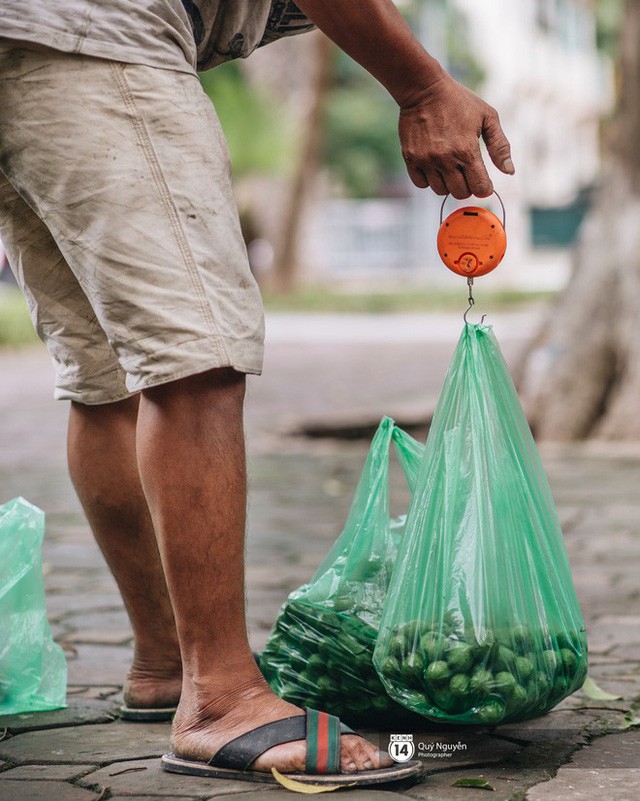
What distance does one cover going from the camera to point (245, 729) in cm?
190

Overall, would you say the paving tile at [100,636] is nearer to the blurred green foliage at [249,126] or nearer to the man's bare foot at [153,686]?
the man's bare foot at [153,686]

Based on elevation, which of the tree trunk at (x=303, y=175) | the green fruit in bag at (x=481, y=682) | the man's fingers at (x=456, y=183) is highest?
the tree trunk at (x=303, y=175)

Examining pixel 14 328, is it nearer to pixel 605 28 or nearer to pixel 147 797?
pixel 147 797

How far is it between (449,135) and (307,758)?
3.00 feet

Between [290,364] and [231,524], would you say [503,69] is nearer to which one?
[290,364]

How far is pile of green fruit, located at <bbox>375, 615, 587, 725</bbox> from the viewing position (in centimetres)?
191

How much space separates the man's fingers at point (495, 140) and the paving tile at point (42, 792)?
109 centimetres

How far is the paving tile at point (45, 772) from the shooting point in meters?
1.97

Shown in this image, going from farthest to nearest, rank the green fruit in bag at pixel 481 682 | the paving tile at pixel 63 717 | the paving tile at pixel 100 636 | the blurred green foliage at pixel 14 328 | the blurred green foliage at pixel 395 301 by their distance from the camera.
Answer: the blurred green foliage at pixel 395 301
the blurred green foliage at pixel 14 328
the paving tile at pixel 100 636
the paving tile at pixel 63 717
the green fruit in bag at pixel 481 682

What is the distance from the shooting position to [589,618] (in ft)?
10.3

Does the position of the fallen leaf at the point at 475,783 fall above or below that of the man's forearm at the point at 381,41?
below

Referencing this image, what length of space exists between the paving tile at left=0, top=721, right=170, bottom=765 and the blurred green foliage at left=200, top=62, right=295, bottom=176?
15.5 metres

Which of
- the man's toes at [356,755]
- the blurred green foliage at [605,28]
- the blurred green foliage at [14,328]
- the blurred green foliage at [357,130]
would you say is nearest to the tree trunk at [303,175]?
the blurred green foliage at [357,130]

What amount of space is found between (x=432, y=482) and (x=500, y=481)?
4.0 inches
